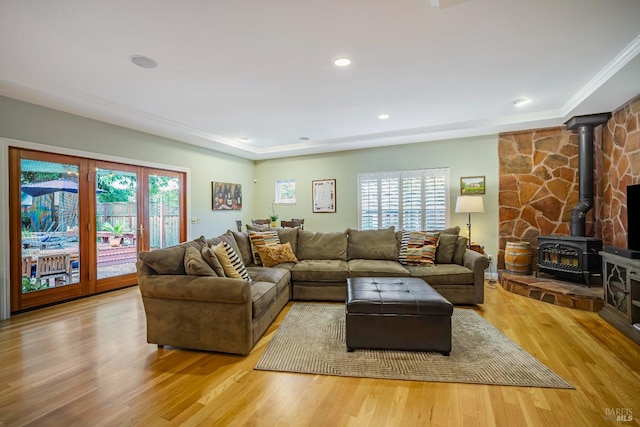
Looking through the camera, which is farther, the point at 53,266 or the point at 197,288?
the point at 53,266

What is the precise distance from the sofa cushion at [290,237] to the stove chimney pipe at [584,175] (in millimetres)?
4152

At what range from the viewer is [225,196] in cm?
619

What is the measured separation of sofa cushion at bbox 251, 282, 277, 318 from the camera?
96.8 inches

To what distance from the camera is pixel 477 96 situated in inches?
139

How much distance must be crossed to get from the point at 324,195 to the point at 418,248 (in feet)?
9.55

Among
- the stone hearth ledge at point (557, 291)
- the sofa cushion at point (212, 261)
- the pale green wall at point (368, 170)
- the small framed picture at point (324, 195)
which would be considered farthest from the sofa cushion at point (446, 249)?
the sofa cushion at point (212, 261)

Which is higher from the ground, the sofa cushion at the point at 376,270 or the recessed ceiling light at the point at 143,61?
the recessed ceiling light at the point at 143,61

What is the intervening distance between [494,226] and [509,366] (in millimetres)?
3517

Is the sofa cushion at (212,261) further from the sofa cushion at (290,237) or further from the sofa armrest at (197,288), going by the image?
the sofa cushion at (290,237)

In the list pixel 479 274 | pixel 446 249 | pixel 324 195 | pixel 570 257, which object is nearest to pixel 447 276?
pixel 479 274

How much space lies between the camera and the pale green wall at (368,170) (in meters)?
5.11

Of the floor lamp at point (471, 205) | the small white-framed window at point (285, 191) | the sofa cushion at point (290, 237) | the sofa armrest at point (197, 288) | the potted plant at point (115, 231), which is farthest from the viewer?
the small white-framed window at point (285, 191)

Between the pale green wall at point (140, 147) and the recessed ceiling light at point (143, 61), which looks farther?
the pale green wall at point (140, 147)

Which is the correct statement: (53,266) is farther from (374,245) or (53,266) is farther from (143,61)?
(374,245)
